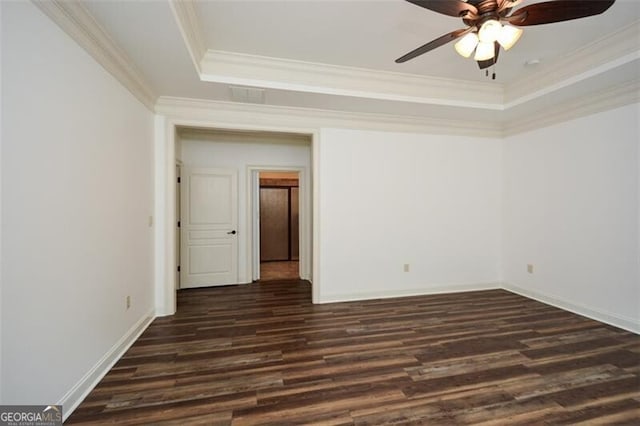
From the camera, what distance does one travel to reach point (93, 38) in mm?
1948

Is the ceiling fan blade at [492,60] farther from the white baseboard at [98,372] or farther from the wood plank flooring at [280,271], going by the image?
the wood plank flooring at [280,271]

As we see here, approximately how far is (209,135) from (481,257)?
191 inches

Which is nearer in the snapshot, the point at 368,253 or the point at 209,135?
Result: the point at 368,253

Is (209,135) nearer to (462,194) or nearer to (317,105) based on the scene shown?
(317,105)

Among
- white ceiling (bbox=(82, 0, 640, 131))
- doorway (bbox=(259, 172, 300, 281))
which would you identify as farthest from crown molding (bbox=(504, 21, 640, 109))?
doorway (bbox=(259, 172, 300, 281))

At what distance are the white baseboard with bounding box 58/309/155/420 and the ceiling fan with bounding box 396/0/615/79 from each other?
10.4 feet

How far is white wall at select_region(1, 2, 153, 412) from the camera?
4.42 feet

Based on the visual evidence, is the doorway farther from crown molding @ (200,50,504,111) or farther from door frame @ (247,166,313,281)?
crown molding @ (200,50,504,111)

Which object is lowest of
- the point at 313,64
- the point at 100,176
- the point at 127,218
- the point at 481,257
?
the point at 481,257

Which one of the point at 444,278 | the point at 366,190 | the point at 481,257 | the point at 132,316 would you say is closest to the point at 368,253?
the point at 366,190

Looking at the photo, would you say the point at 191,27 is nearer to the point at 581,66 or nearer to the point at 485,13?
the point at 485,13

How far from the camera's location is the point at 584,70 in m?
2.78

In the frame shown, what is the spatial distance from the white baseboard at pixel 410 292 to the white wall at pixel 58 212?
2.41m

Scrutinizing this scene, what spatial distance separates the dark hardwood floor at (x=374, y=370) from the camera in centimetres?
174
